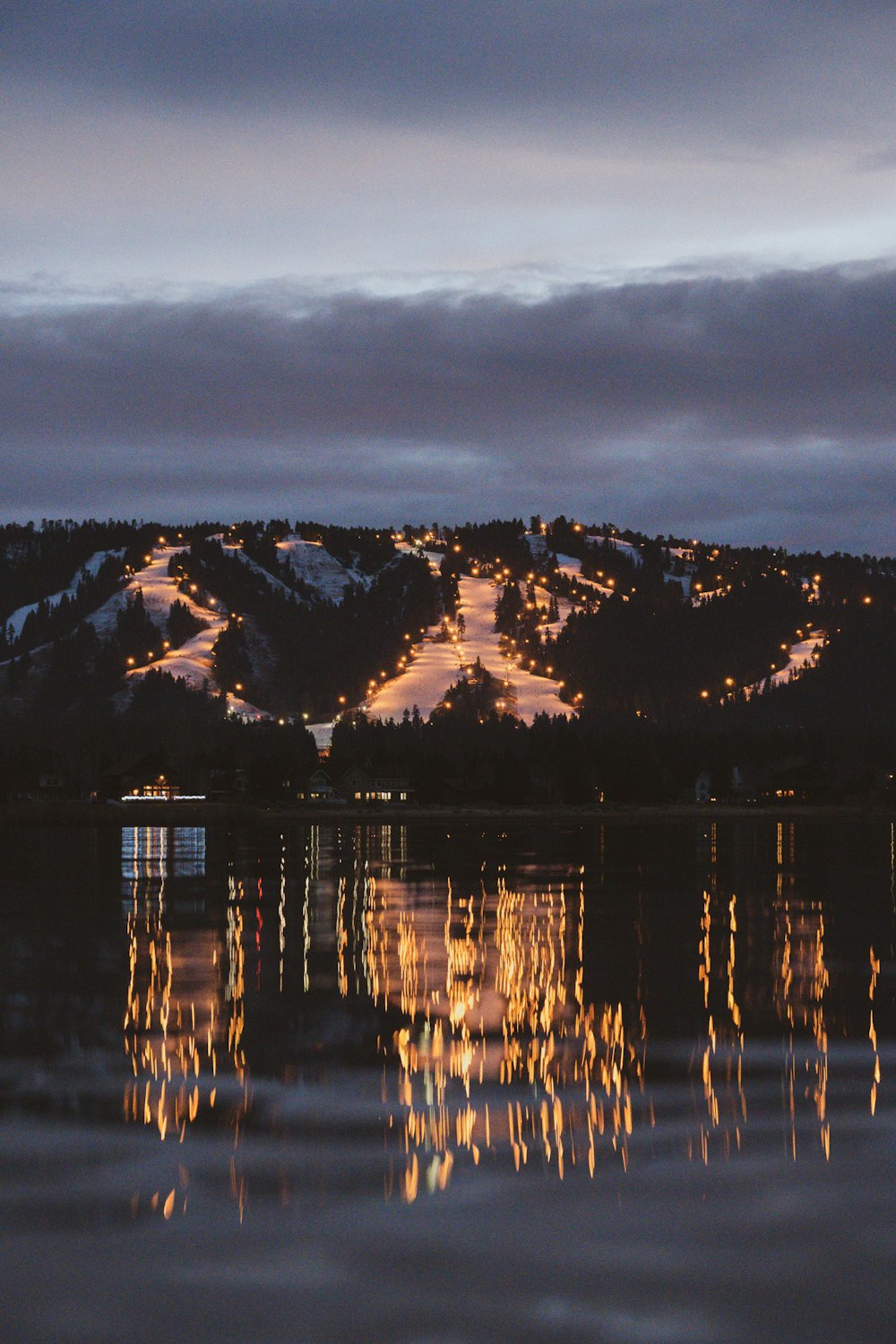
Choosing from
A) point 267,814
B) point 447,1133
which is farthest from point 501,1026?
point 267,814

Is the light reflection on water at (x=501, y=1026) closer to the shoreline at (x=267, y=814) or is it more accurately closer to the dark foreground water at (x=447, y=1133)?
the dark foreground water at (x=447, y=1133)

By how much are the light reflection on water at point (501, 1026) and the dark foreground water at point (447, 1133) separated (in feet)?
0.32

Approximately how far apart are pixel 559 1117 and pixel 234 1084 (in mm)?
5150

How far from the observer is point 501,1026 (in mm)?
27609

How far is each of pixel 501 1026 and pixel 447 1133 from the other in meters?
7.73

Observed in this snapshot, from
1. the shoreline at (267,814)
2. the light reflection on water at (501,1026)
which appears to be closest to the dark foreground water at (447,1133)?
the light reflection on water at (501,1026)

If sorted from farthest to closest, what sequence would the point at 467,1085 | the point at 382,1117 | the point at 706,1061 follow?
1. the point at 706,1061
2. the point at 467,1085
3. the point at 382,1117

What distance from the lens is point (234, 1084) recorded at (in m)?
22.9

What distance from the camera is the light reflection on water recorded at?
65.6 feet

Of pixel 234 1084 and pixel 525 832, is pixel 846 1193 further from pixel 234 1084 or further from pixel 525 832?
pixel 525 832

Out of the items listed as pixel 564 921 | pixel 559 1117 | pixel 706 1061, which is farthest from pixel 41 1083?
pixel 564 921

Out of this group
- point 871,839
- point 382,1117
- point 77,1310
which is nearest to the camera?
point 77,1310

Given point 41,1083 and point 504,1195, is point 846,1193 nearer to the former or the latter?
point 504,1195

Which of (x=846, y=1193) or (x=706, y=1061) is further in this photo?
(x=706, y=1061)
